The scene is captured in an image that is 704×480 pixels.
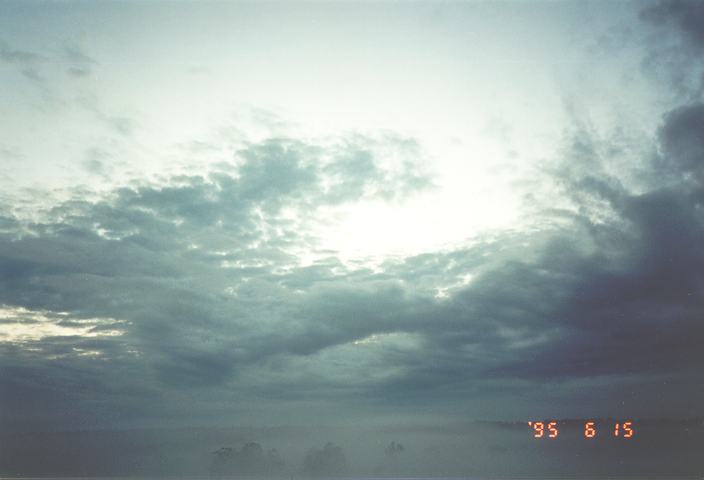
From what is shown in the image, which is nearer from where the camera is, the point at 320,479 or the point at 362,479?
the point at 362,479

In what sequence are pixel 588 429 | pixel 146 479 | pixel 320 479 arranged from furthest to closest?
pixel 588 429
pixel 320 479
pixel 146 479

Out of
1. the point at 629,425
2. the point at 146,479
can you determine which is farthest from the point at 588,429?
the point at 146,479

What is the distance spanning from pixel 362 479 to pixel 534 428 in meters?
20.3

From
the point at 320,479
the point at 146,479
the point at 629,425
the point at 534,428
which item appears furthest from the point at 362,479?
the point at 629,425

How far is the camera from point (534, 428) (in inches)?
2085

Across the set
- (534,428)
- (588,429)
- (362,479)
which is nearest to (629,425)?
(588,429)

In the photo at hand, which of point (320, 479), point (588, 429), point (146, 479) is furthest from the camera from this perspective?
point (588, 429)

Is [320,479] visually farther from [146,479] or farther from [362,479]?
[146,479]

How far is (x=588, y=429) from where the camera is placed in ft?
168

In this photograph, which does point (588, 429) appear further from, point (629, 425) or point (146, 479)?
point (146, 479)

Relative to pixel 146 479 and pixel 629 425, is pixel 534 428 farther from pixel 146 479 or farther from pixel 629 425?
pixel 146 479

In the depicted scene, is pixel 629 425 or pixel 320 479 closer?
pixel 320 479

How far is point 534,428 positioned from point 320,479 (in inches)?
845

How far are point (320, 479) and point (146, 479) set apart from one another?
12465 millimetres
